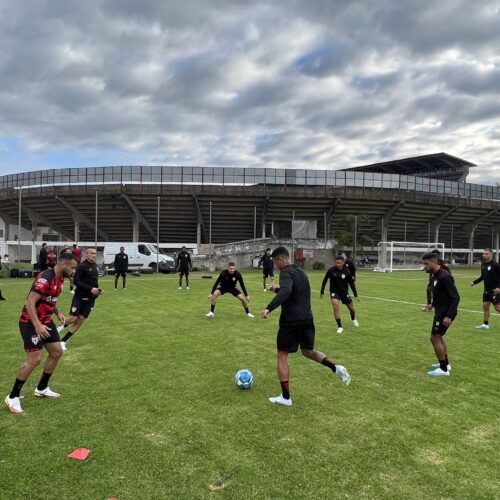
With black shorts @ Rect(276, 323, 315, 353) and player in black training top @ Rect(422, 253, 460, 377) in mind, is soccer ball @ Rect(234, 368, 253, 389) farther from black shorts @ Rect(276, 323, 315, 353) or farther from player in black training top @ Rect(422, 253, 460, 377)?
player in black training top @ Rect(422, 253, 460, 377)

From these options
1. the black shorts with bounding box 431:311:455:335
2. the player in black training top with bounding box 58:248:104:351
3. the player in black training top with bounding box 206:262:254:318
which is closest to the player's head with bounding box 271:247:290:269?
the black shorts with bounding box 431:311:455:335

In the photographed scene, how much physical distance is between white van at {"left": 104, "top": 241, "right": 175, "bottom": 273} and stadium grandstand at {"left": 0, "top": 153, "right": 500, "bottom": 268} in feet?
38.4

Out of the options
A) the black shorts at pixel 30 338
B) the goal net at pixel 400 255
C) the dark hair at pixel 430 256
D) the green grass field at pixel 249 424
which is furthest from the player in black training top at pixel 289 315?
the goal net at pixel 400 255

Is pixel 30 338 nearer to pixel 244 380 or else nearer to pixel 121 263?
pixel 244 380

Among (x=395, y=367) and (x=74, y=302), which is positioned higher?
(x=74, y=302)

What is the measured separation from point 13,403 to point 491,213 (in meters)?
62.6

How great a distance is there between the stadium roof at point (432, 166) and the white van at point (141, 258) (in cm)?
5735

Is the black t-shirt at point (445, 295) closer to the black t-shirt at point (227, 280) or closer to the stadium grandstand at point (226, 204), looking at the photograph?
the black t-shirt at point (227, 280)

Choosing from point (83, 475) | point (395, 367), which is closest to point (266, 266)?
point (395, 367)

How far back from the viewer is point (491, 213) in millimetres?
56406

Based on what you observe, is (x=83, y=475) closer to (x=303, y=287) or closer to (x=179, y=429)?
(x=179, y=429)

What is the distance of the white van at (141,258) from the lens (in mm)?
33500

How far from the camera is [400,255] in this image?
45219mm

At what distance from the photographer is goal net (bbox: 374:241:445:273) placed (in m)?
41.9
